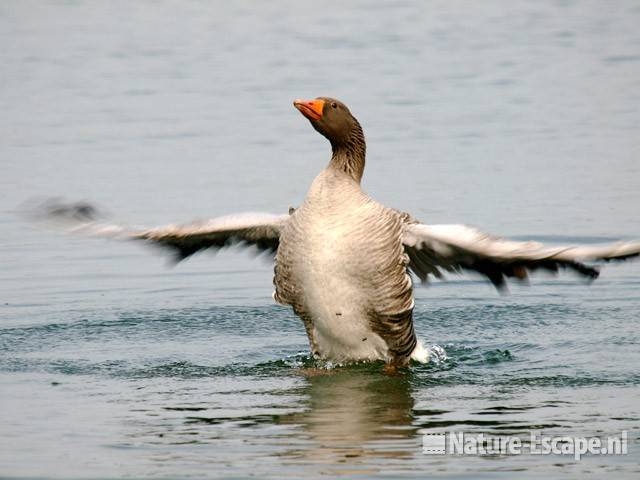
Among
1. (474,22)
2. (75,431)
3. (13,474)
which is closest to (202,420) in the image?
(75,431)

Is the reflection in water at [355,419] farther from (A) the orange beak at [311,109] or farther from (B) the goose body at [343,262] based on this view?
(A) the orange beak at [311,109]

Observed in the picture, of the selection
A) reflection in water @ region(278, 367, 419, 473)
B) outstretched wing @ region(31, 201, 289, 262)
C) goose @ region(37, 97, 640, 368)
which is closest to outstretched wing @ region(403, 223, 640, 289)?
goose @ region(37, 97, 640, 368)

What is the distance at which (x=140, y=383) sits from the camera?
11320 millimetres

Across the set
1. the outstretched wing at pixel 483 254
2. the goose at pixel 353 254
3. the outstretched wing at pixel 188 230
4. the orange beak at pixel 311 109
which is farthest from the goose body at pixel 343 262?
the outstretched wing at pixel 188 230

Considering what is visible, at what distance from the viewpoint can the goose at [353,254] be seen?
11.0m

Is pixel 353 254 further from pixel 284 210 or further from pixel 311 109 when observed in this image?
pixel 284 210

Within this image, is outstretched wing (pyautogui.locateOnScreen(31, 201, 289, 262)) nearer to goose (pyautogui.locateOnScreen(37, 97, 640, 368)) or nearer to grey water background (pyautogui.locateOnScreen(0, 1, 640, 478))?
goose (pyautogui.locateOnScreen(37, 97, 640, 368))

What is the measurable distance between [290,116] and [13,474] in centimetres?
1386

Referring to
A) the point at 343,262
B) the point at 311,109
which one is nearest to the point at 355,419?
the point at 343,262

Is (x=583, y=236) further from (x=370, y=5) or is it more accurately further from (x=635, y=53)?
(x=370, y=5)

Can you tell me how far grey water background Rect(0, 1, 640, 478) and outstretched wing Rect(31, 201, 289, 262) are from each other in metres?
0.94

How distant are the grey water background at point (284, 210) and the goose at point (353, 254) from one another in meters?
0.39

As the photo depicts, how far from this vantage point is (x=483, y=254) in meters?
11.1

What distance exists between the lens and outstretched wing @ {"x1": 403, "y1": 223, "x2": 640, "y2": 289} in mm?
10523
